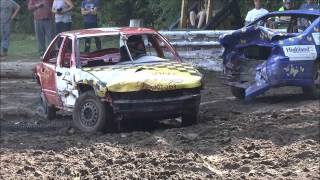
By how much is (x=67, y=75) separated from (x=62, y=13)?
26.1ft

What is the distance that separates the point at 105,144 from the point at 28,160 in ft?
3.77

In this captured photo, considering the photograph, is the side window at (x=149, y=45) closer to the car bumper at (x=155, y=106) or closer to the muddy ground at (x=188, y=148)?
the muddy ground at (x=188, y=148)

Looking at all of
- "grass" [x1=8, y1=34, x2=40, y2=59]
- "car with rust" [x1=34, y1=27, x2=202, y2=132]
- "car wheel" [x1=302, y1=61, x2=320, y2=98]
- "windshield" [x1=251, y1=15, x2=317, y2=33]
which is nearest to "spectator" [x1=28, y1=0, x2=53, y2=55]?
"grass" [x1=8, y1=34, x2=40, y2=59]

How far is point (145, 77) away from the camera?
A: 9.74 m

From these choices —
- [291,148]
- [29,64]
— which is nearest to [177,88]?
[291,148]

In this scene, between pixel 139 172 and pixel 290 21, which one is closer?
pixel 139 172

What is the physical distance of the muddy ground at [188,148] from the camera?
7.32 meters

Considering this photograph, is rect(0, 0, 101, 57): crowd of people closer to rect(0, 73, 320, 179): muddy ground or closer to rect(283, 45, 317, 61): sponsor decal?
rect(0, 73, 320, 179): muddy ground

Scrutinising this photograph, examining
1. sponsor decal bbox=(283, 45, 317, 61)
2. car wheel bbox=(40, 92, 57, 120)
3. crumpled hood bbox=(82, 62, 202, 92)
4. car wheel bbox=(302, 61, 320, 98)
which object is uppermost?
sponsor decal bbox=(283, 45, 317, 61)

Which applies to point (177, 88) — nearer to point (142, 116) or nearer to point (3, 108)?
point (142, 116)

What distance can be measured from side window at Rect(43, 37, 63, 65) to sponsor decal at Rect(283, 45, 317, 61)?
3.69 m

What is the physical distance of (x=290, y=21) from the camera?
1275 cm

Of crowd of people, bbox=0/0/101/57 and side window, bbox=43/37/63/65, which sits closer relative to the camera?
side window, bbox=43/37/63/65

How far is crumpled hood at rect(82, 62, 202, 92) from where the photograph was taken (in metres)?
→ 9.62
